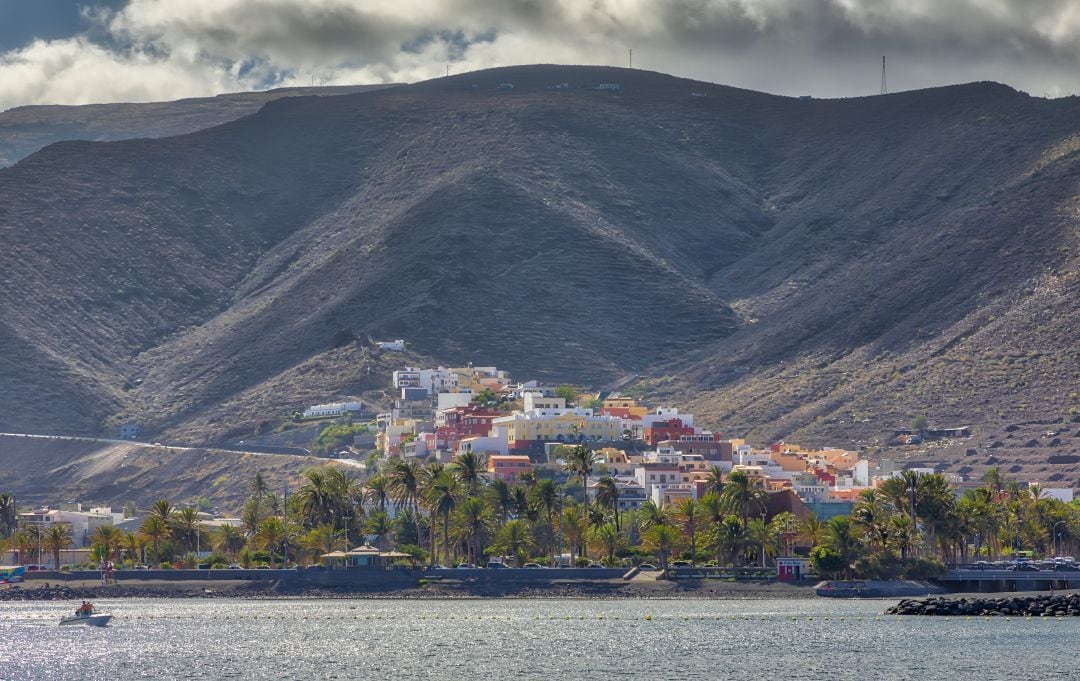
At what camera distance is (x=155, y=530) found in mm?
153375

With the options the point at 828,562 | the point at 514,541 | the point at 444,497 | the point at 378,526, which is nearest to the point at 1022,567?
the point at 828,562

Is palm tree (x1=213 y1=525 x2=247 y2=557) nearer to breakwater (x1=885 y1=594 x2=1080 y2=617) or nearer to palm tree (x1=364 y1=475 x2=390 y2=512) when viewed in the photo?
palm tree (x1=364 y1=475 x2=390 y2=512)

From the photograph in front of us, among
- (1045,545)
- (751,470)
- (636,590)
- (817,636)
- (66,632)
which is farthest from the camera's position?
→ (751,470)

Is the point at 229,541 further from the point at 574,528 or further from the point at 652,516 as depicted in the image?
the point at 652,516

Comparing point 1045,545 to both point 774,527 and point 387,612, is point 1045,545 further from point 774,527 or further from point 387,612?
point 387,612

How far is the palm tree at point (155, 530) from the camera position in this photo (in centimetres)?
15312

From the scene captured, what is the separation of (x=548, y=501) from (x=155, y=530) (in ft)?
83.8

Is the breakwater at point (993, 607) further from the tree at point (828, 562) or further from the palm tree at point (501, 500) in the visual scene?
the palm tree at point (501, 500)

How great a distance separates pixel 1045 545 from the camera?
533 feet

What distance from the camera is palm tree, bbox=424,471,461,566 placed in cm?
15025

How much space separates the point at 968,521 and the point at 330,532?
40308 mm

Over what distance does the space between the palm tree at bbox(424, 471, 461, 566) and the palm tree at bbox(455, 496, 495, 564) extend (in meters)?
0.83

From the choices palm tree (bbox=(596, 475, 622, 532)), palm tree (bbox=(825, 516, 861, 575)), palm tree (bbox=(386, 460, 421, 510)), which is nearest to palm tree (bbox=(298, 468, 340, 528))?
palm tree (bbox=(386, 460, 421, 510))

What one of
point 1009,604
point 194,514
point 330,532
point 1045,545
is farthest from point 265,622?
point 1045,545
